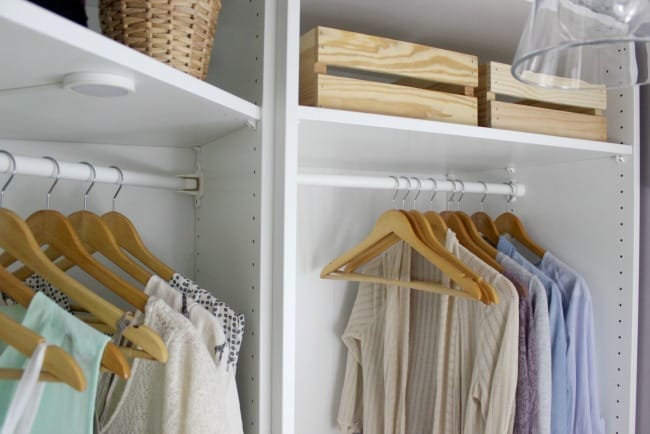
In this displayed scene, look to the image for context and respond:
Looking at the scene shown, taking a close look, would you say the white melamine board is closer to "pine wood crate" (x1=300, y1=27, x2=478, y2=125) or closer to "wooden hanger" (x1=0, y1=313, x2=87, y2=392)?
"pine wood crate" (x1=300, y1=27, x2=478, y2=125)

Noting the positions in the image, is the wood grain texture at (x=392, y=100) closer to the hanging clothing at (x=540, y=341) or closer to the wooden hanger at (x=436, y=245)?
the wooden hanger at (x=436, y=245)

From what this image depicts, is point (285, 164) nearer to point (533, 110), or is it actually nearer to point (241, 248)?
point (241, 248)

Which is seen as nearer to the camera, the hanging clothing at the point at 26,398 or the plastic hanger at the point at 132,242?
the hanging clothing at the point at 26,398

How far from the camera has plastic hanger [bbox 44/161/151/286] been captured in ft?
2.74

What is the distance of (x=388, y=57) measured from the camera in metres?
0.93

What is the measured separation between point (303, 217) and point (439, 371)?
1.46ft

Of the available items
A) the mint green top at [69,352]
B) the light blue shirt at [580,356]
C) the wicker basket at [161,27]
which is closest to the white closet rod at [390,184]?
the light blue shirt at [580,356]

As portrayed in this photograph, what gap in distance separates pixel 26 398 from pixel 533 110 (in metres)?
0.95

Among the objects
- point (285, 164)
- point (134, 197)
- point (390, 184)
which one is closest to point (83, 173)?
point (134, 197)

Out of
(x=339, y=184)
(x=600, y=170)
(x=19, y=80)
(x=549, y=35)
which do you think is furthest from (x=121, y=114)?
(x=600, y=170)

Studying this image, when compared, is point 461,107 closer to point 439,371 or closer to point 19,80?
point 439,371

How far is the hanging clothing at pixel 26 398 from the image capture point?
21.1 inches

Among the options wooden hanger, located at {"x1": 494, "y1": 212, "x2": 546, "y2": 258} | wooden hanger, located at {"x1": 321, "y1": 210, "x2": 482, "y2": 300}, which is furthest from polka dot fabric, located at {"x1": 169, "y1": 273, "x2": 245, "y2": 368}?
wooden hanger, located at {"x1": 494, "y1": 212, "x2": 546, "y2": 258}

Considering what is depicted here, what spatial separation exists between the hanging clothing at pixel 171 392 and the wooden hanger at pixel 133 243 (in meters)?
0.10
